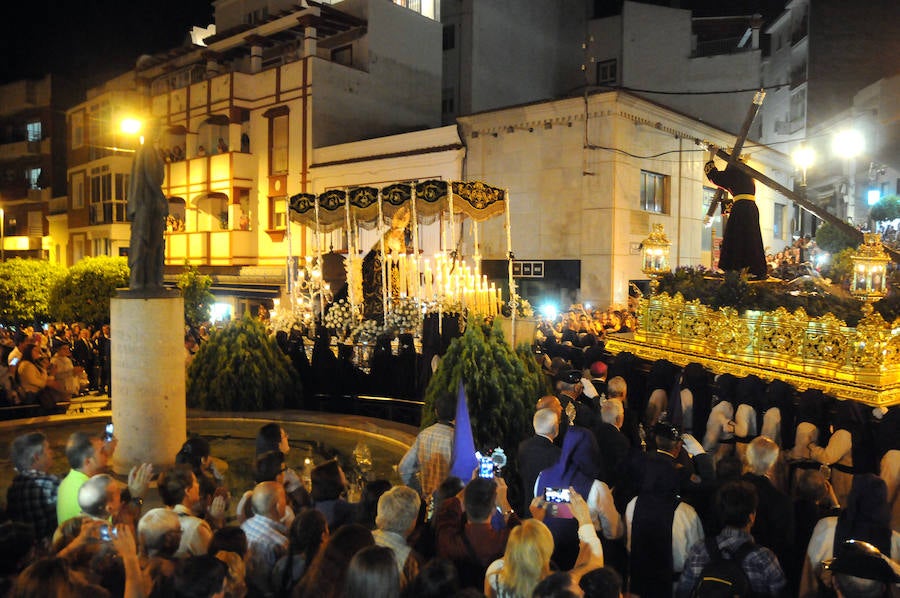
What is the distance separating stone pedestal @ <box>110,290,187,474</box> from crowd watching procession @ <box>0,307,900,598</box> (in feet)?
5.76

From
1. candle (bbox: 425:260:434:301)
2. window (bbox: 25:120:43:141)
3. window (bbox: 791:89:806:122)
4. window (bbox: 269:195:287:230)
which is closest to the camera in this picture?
candle (bbox: 425:260:434:301)

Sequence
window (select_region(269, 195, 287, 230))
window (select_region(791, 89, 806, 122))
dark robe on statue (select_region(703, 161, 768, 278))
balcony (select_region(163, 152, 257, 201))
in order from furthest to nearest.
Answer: window (select_region(791, 89, 806, 122))
balcony (select_region(163, 152, 257, 201))
window (select_region(269, 195, 287, 230))
dark robe on statue (select_region(703, 161, 768, 278))

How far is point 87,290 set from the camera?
21.3m

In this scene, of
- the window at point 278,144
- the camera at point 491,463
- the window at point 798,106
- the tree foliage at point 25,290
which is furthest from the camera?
the window at point 798,106

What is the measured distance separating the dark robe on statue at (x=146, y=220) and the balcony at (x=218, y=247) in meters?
21.3

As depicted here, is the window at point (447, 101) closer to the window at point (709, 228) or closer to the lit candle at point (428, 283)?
the window at point (709, 228)

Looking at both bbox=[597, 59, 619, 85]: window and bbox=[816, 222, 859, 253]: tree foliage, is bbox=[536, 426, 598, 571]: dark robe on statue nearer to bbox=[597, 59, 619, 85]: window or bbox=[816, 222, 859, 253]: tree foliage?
bbox=[816, 222, 859, 253]: tree foliage

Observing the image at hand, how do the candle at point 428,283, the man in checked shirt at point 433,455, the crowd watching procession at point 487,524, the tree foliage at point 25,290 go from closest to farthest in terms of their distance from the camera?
the crowd watching procession at point 487,524, the man in checked shirt at point 433,455, the candle at point 428,283, the tree foliage at point 25,290

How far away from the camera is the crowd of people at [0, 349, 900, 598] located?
3.36 meters

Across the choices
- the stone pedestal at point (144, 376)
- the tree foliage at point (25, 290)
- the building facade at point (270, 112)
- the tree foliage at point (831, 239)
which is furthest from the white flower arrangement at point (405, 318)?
the tree foliage at point (25, 290)

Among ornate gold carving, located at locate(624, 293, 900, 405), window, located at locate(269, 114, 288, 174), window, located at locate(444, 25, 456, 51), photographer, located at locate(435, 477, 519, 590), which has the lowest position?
photographer, located at locate(435, 477, 519, 590)

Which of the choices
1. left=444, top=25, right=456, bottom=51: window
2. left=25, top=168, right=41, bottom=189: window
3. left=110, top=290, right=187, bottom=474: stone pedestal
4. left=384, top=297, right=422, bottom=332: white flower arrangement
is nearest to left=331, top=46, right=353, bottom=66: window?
left=444, top=25, right=456, bottom=51: window

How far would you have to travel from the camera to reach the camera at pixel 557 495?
4820mm

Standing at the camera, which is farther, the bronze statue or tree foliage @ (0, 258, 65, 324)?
tree foliage @ (0, 258, 65, 324)
